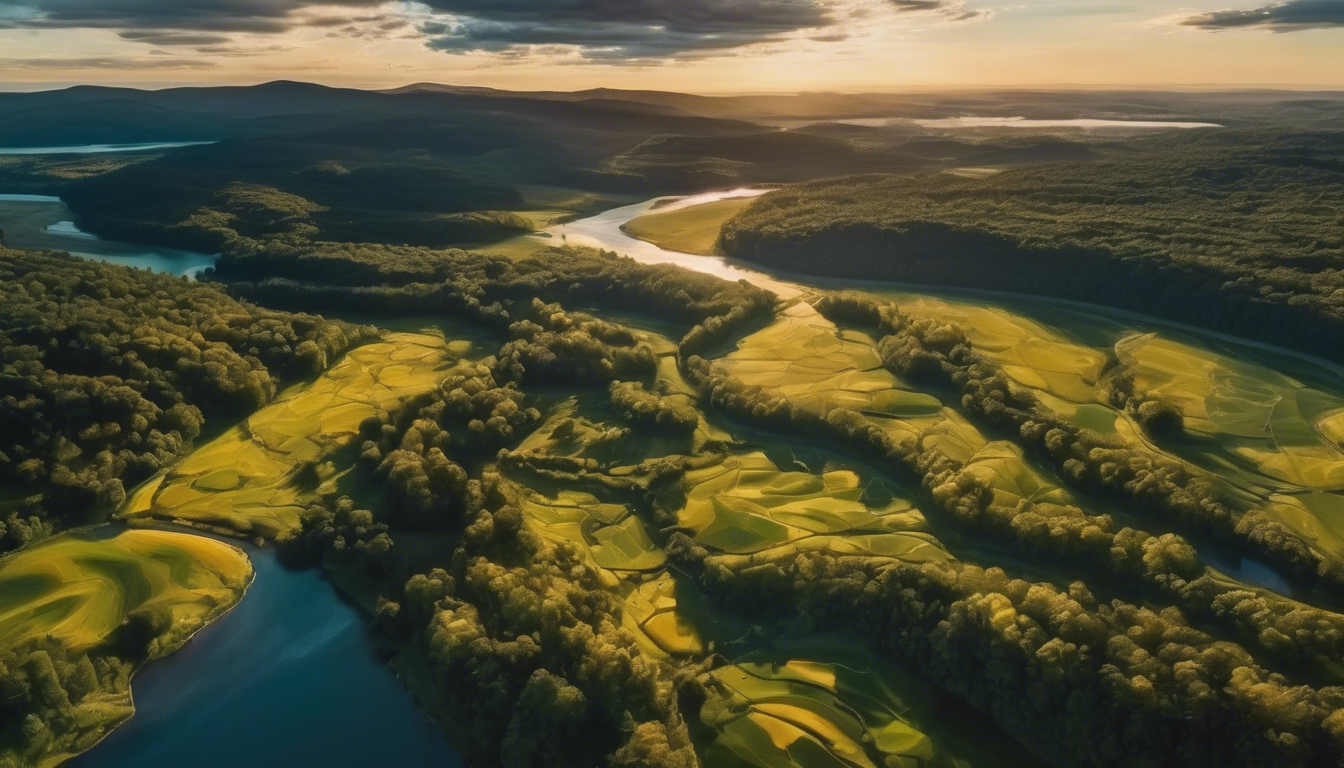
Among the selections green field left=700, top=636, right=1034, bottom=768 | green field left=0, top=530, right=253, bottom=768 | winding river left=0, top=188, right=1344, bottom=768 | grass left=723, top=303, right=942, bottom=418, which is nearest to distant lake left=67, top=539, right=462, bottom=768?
winding river left=0, top=188, right=1344, bottom=768

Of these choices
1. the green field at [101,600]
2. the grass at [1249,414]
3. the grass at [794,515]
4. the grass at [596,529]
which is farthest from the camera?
the grass at [1249,414]

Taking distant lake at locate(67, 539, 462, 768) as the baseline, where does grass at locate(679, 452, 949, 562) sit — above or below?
above

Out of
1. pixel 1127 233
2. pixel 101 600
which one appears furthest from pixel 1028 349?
pixel 101 600

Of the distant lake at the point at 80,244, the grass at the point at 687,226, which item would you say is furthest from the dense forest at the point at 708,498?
the grass at the point at 687,226

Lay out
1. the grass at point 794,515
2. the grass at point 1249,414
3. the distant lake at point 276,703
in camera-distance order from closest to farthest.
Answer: the distant lake at point 276,703
the grass at point 794,515
the grass at point 1249,414

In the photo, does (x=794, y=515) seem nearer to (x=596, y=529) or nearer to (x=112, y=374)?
(x=596, y=529)

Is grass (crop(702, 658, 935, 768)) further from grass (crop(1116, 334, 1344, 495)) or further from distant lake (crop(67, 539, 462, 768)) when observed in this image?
grass (crop(1116, 334, 1344, 495))

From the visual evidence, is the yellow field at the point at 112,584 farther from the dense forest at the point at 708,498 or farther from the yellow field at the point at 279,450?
the yellow field at the point at 279,450
